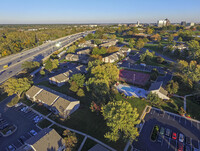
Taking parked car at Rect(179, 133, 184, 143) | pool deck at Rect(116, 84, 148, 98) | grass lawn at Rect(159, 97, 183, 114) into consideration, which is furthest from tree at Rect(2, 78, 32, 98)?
parked car at Rect(179, 133, 184, 143)

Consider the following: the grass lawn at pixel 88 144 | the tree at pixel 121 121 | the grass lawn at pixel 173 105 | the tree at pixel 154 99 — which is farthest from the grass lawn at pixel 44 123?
the grass lawn at pixel 173 105

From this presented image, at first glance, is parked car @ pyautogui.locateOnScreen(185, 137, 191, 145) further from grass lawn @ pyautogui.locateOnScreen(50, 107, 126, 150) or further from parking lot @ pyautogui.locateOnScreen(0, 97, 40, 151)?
parking lot @ pyautogui.locateOnScreen(0, 97, 40, 151)

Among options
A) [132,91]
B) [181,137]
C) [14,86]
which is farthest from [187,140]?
[14,86]

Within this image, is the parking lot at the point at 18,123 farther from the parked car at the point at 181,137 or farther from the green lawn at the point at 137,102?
the parked car at the point at 181,137

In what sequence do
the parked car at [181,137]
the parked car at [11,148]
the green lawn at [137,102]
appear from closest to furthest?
1. the parked car at [11,148]
2. the parked car at [181,137]
3. the green lawn at [137,102]

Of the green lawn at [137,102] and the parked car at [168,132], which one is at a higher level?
the green lawn at [137,102]

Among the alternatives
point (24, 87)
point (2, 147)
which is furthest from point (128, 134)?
point (24, 87)
